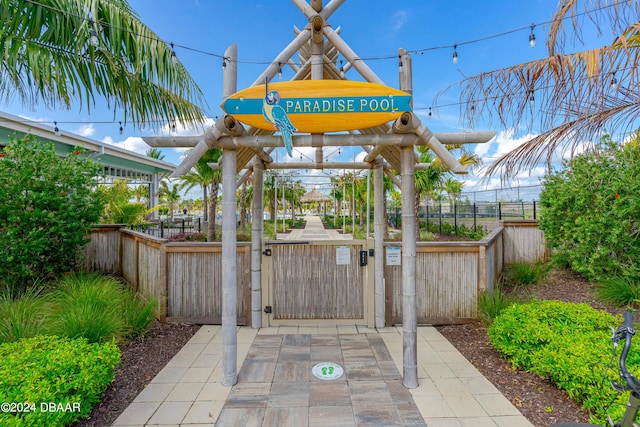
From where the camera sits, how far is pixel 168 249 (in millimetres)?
4863

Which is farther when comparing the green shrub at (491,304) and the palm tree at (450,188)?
the palm tree at (450,188)

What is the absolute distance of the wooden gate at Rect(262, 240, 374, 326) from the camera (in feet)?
16.1

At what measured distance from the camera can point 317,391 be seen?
3115mm

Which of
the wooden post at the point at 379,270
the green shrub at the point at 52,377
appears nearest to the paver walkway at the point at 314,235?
the wooden post at the point at 379,270

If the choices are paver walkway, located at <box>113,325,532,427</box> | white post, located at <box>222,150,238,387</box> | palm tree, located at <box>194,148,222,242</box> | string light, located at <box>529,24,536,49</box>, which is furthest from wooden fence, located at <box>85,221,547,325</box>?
palm tree, located at <box>194,148,222,242</box>

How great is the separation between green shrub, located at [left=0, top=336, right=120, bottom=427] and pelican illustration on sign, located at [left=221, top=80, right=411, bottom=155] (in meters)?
2.54

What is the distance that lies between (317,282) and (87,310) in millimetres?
2997

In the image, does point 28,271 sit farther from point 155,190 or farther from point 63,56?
point 155,190

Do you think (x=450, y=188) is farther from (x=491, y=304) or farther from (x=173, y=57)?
(x=173, y=57)

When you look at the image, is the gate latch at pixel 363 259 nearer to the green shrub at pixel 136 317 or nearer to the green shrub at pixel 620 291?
the green shrub at pixel 136 317

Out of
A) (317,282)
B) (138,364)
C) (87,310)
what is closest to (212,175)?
(317,282)

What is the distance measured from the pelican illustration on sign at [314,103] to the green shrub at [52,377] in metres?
2.54

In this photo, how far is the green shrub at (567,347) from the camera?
2.56m

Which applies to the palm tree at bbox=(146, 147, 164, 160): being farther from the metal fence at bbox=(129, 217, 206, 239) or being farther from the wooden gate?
the wooden gate
